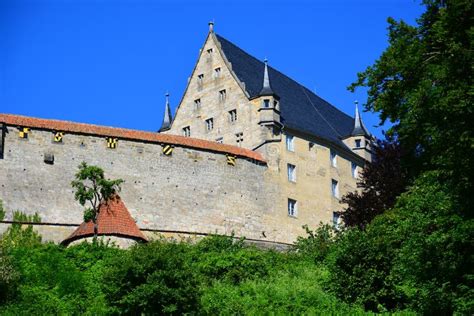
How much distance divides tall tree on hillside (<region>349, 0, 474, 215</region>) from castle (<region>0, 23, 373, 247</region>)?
13.8m

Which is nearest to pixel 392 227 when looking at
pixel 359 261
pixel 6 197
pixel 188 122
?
pixel 359 261

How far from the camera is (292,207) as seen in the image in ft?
Answer: 166

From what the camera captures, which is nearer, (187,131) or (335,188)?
(335,188)

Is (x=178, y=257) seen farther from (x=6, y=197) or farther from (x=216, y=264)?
(x=6, y=197)

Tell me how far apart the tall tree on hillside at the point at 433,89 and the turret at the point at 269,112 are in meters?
21.0

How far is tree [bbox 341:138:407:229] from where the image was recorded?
3812cm

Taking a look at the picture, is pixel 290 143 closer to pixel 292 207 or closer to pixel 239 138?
pixel 239 138

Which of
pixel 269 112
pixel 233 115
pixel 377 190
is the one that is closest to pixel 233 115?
pixel 233 115

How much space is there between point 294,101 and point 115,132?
17.5m

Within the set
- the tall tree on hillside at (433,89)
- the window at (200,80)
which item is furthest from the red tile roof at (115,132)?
the tall tree on hillside at (433,89)

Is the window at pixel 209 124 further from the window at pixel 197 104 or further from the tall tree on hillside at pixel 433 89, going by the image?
the tall tree on hillside at pixel 433 89

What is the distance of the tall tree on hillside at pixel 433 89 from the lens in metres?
22.3

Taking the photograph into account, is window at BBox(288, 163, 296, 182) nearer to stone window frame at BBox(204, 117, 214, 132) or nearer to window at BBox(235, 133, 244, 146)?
window at BBox(235, 133, 244, 146)

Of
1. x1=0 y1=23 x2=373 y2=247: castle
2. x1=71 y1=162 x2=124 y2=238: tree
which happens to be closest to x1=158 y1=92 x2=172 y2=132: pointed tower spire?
x1=0 y1=23 x2=373 y2=247: castle
